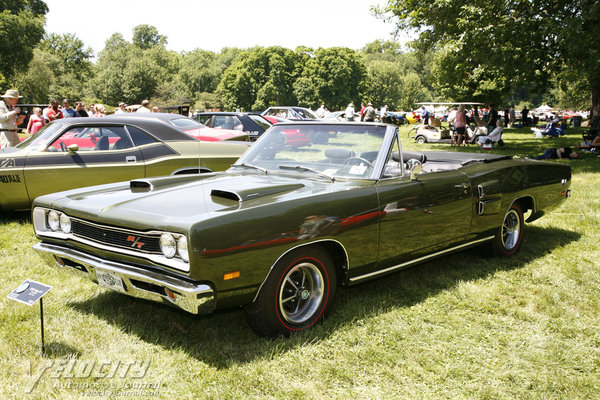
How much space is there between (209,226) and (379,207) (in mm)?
1408

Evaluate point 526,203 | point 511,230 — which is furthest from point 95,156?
point 526,203

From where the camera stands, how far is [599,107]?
77.7 feet

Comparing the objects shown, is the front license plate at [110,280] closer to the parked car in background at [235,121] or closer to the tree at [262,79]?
the parked car in background at [235,121]

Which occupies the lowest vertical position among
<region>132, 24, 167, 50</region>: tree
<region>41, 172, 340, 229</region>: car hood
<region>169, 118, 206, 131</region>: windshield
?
<region>41, 172, 340, 229</region>: car hood

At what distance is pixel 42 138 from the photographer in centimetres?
626

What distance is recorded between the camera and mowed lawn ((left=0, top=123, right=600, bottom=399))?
8.81ft

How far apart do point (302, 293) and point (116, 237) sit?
4.13ft

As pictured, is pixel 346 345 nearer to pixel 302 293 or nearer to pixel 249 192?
pixel 302 293

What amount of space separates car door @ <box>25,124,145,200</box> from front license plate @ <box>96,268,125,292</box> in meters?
3.50

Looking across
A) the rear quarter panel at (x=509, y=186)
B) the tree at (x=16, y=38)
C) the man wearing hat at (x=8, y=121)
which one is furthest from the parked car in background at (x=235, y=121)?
the tree at (x=16, y=38)

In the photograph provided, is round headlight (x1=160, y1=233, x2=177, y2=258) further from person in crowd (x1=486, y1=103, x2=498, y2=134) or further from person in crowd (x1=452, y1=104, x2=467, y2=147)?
person in crowd (x1=486, y1=103, x2=498, y2=134)

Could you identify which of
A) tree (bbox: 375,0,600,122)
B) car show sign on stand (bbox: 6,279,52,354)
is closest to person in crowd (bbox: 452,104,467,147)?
tree (bbox: 375,0,600,122)

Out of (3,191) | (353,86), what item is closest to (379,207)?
(3,191)

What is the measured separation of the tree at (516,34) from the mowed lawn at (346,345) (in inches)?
381
